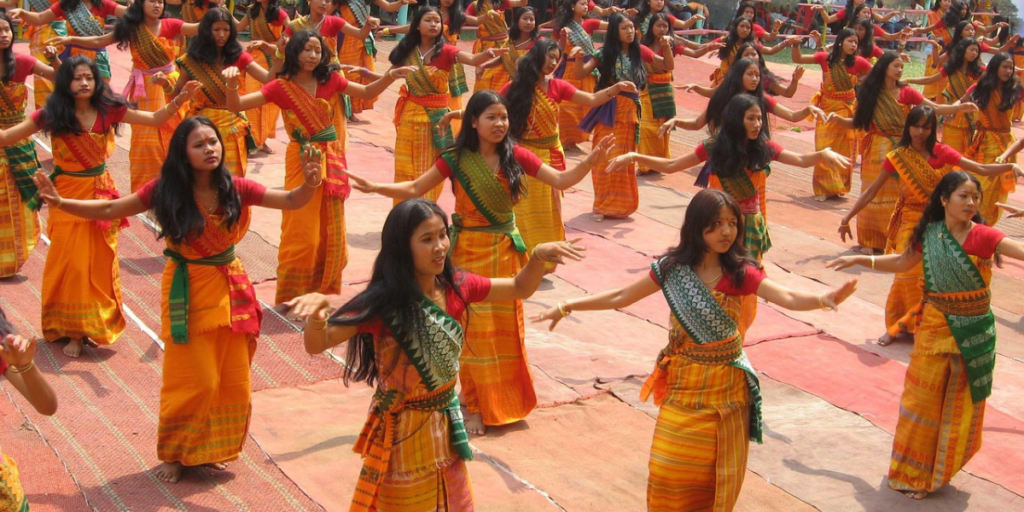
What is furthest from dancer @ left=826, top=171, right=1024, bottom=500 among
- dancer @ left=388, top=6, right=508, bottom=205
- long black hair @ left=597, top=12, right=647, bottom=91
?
long black hair @ left=597, top=12, right=647, bottom=91

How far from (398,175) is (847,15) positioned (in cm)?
938

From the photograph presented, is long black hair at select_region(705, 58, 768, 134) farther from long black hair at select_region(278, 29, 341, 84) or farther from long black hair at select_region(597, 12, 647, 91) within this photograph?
long black hair at select_region(278, 29, 341, 84)

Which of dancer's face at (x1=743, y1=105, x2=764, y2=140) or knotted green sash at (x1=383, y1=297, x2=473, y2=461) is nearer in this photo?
knotted green sash at (x1=383, y1=297, x2=473, y2=461)

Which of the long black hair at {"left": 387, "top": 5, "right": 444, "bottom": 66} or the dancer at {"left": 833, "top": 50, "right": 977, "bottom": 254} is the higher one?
the long black hair at {"left": 387, "top": 5, "right": 444, "bottom": 66}

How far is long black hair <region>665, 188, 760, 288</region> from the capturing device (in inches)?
175

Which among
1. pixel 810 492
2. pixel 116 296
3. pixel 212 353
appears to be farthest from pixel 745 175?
pixel 116 296

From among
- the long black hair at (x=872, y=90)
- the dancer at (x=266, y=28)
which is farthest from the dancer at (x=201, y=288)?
the dancer at (x=266, y=28)

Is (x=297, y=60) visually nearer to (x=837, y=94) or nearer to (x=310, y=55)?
(x=310, y=55)

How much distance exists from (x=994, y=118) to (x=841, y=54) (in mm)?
1661

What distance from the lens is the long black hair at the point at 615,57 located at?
10.3 meters

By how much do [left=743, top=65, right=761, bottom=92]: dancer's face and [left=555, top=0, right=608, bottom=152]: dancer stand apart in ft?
9.47

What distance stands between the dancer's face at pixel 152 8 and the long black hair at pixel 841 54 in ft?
20.4

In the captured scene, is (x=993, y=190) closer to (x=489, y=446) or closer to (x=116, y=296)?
(x=489, y=446)

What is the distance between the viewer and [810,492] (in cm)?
548
